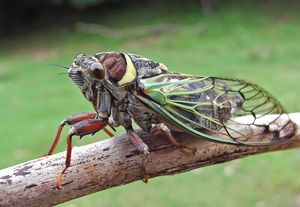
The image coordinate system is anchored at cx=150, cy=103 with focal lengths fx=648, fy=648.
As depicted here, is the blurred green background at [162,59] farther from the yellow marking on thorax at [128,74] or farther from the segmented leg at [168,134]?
the segmented leg at [168,134]

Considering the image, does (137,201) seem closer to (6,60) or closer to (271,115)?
(271,115)

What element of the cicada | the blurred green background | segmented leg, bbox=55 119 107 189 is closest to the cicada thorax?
the cicada

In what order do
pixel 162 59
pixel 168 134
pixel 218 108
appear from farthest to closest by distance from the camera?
pixel 162 59, pixel 218 108, pixel 168 134

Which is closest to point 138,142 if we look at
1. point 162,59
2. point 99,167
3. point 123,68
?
point 99,167

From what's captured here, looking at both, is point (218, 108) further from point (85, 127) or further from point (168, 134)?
point (85, 127)

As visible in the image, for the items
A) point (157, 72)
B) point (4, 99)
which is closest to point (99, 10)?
point (4, 99)

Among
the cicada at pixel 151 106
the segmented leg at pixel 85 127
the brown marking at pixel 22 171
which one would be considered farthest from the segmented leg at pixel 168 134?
the brown marking at pixel 22 171
